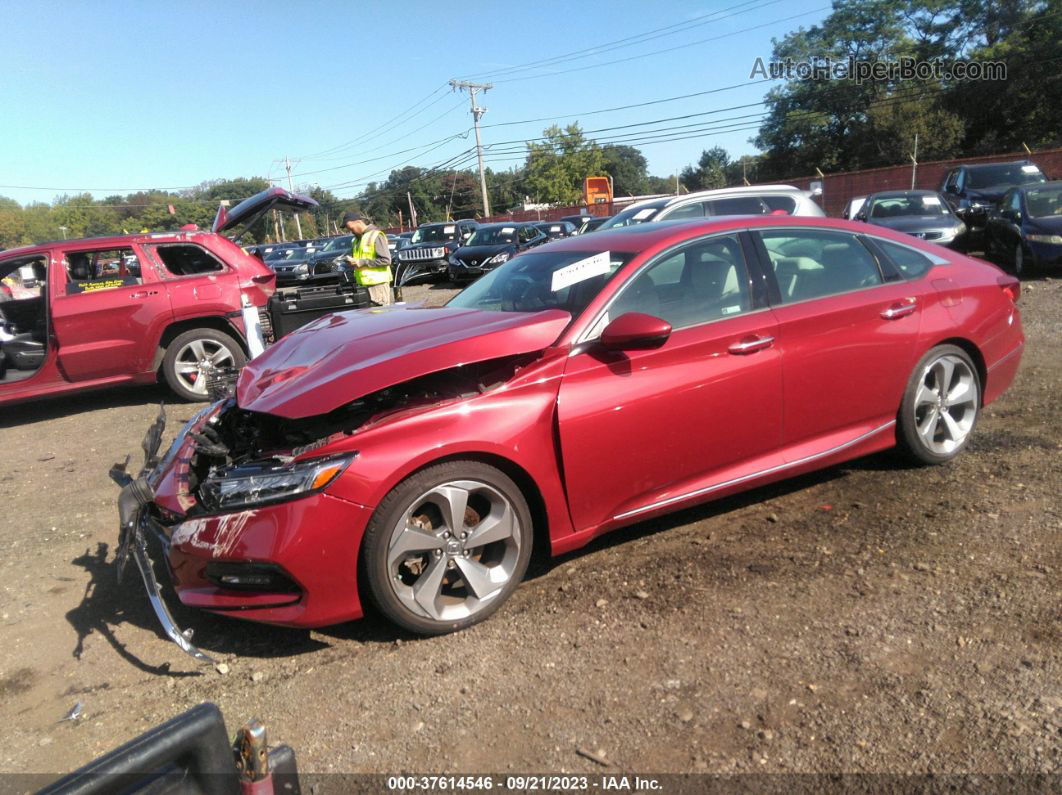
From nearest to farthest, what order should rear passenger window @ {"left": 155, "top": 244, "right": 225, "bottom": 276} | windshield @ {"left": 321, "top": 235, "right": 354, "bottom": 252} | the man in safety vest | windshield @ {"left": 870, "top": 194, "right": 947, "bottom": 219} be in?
1. rear passenger window @ {"left": 155, "top": 244, "right": 225, "bottom": 276}
2. the man in safety vest
3. windshield @ {"left": 870, "top": 194, "right": 947, "bottom": 219}
4. windshield @ {"left": 321, "top": 235, "right": 354, "bottom": 252}

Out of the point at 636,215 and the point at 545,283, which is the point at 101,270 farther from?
the point at 636,215

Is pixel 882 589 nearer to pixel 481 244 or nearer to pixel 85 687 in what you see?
pixel 85 687

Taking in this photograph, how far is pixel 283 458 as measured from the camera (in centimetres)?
298

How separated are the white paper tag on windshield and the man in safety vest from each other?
4.70 m

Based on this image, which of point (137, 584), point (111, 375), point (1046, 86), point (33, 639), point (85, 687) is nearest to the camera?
point (85, 687)

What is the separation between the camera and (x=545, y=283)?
3.89 m

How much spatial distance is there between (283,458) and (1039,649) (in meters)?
2.88

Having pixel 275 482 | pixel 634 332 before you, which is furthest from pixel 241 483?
pixel 634 332

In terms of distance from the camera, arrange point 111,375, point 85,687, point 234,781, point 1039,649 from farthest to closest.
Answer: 1. point 111,375
2. point 85,687
3. point 1039,649
4. point 234,781

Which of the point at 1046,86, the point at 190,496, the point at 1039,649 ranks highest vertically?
the point at 1046,86

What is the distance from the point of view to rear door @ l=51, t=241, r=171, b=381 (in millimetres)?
7148

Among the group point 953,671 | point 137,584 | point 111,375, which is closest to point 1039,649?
point 953,671

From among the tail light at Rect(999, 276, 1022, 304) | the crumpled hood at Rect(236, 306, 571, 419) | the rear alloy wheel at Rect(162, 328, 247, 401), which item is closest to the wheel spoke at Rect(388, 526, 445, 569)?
the crumpled hood at Rect(236, 306, 571, 419)

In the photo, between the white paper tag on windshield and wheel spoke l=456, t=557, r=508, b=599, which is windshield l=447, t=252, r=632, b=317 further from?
wheel spoke l=456, t=557, r=508, b=599
